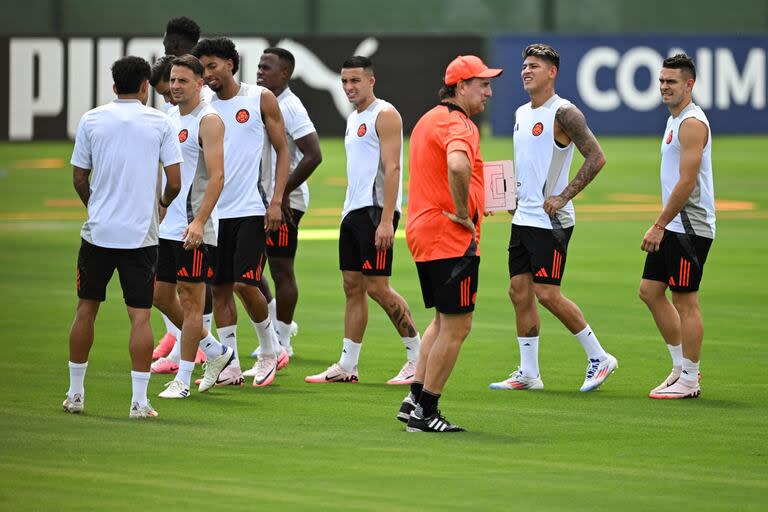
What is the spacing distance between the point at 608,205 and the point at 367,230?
579 inches

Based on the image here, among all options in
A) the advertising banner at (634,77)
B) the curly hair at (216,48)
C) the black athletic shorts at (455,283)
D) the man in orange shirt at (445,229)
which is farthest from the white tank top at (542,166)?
Result: the advertising banner at (634,77)

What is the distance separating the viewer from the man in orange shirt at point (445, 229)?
9.84 meters

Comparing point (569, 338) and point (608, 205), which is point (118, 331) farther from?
point (608, 205)

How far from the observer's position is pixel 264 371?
39.2ft

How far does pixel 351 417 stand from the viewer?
34.5 feet

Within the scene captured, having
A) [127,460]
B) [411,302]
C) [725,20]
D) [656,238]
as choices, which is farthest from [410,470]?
[725,20]

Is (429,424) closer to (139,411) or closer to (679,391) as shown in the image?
(139,411)

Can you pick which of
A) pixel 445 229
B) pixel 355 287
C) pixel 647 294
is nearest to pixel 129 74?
pixel 445 229

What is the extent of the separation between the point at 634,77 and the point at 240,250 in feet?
91.2

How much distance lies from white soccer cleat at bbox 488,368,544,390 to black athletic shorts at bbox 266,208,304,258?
2.39m

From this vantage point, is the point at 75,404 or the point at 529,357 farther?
the point at 529,357

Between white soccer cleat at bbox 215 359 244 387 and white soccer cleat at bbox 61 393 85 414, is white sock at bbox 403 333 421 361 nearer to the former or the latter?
white soccer cleat at bbox 215 359 244 387

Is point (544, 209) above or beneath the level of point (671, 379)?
above

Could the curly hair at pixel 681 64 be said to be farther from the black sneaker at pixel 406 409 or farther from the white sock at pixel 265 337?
the white sock at pixel 265 337
